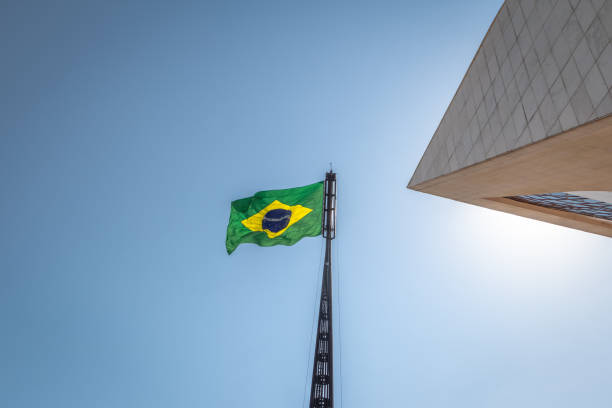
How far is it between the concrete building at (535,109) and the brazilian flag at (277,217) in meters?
5.12

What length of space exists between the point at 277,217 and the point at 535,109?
9.40m

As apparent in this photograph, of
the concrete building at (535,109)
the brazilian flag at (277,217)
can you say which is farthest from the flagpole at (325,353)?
the concrete building at (535,109)

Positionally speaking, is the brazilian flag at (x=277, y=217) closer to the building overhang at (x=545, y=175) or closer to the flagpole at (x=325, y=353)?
the flagpole at (x=325, y=353)

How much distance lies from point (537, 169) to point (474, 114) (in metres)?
2.79

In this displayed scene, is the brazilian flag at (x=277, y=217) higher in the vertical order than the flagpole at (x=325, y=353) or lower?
higher

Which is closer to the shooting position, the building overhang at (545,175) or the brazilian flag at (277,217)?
the building overhang at (545,175)

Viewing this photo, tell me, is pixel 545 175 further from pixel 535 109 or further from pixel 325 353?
pixel 325 353

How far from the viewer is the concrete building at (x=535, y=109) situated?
6523mm

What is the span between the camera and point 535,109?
7863 millimetres

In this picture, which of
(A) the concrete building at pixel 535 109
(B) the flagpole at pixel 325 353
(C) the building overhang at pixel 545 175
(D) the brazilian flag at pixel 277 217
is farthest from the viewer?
(D) the brazilian flag at pixel 277 217

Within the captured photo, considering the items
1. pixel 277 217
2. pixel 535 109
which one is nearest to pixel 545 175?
pixel 535 109

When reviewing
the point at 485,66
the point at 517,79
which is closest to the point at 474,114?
the point at 485,66

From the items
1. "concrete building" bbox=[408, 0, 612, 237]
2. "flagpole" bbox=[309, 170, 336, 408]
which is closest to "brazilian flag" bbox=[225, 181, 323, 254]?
"flagpole" bbox=[309, 170, 336, 408]

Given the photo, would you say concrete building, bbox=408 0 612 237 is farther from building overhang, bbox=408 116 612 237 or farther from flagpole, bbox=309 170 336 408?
flagpole, bbox=309 170 336 408
